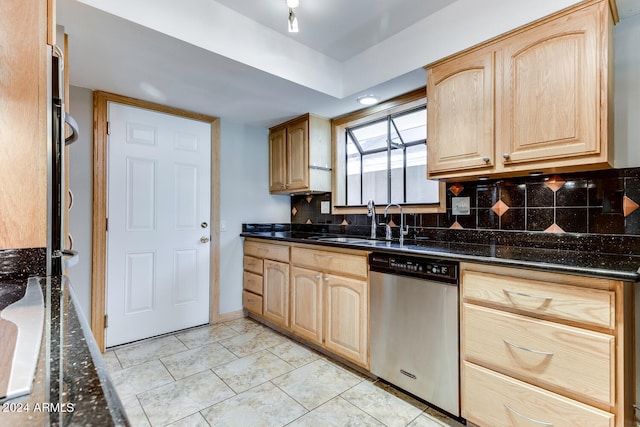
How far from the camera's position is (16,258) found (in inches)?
Answer: 43.1

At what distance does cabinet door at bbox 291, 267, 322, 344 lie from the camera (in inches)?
95.1

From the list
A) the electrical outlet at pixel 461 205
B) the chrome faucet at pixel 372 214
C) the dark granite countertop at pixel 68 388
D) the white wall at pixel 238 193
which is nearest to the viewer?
the dark granite countertop at pixel 68 388

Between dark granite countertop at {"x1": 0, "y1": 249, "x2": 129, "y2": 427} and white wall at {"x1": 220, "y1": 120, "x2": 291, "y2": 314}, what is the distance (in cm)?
262

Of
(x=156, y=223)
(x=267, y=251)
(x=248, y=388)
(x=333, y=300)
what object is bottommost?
(x=248, y=388)

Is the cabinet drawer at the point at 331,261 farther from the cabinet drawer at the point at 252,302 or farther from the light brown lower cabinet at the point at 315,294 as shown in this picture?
the cabinet drawer at the point at 252,302

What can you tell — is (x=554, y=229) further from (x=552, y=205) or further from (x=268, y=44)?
(x=268, y=44)

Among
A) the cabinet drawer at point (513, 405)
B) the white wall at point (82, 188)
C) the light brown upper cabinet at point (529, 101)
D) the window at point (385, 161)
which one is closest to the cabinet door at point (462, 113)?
the light brown upper cabinet at point (529, 101)

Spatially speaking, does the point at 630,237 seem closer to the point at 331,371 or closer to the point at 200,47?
the point at 331,371

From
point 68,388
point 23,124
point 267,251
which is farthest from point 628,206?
point 23,124

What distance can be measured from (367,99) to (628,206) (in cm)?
186

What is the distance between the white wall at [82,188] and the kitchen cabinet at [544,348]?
2.76 m

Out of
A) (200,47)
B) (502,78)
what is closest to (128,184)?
(200,47)

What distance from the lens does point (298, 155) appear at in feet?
10.4

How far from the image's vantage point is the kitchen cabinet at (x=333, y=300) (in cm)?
210
